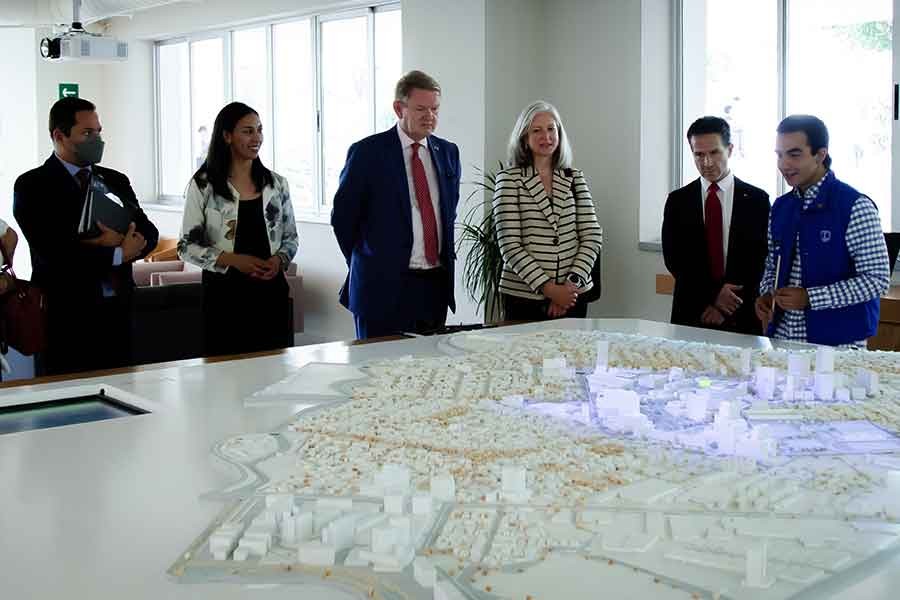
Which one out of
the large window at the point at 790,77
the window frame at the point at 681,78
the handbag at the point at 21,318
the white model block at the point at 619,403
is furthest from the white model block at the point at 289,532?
the window frame at the point at 681,78

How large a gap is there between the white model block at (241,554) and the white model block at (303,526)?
0.07 metres

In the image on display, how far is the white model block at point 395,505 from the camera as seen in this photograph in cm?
144

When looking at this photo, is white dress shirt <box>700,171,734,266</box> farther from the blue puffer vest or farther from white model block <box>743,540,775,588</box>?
white model block <box>743,540,775,588</box>

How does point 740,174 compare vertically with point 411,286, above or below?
above

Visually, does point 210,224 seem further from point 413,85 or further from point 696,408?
point 696,408

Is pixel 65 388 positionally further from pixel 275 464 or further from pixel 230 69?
pixel 230 69

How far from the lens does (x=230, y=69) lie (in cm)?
927

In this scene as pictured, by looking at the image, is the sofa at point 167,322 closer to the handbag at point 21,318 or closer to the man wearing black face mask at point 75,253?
the man wearing black face mask at point 75,253

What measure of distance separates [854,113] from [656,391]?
370 cm

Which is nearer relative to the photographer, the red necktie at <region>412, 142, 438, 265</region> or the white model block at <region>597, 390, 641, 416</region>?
the white model block at <region>597, 390, 641, 416</region>

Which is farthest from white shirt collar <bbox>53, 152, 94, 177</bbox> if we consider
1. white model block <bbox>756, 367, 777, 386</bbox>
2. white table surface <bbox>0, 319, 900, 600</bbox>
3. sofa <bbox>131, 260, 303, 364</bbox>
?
white model block <bbox>756, 367, 777, 386</bbox>

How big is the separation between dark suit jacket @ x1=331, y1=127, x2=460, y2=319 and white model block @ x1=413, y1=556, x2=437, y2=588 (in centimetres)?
269

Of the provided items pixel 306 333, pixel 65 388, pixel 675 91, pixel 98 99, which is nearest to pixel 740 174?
pixel 675 91

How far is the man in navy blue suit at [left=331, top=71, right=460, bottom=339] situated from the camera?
3.94 meters
